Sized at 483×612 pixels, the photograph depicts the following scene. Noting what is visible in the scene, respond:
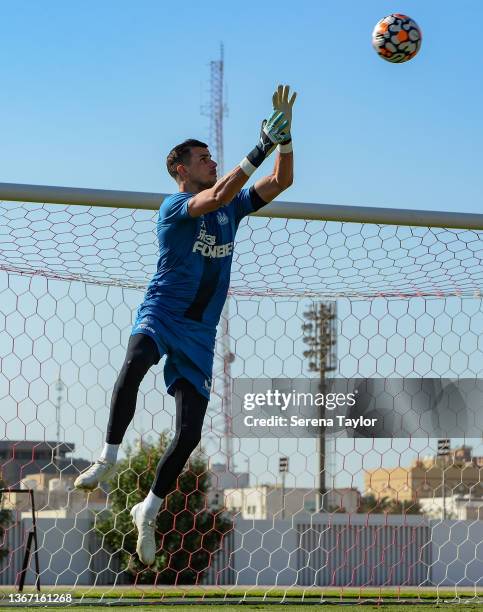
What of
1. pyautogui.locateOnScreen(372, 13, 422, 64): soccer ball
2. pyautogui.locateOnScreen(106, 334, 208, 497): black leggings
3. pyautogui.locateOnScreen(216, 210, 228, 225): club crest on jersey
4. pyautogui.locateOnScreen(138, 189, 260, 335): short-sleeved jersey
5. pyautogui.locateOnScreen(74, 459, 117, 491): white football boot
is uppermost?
pyautogui.locateOnScreen(372, 13, 422, 64): soccer ball

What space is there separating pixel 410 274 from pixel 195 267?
3.77m

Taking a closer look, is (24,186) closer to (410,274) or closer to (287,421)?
(410,274)

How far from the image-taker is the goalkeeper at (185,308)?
5762mm

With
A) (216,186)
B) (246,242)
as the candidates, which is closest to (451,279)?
(246,242)

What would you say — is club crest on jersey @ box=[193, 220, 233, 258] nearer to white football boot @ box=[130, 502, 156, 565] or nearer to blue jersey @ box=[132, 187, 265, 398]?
blue jersey @ box=[132, 187, 265, 398]

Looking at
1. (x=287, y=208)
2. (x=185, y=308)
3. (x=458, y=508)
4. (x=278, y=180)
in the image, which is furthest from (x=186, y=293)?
(x=458, y=508)

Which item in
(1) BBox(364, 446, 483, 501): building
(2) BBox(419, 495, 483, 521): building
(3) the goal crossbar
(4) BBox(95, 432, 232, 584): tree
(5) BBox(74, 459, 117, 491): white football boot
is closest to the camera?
(5) BBox(74, 459, 117, 491): white football boot

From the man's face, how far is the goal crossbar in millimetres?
1558

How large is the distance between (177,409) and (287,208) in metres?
2.54

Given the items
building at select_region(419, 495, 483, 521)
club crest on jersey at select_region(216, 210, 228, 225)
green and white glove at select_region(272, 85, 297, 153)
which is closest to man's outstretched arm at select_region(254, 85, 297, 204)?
green and white glove at select_region(272, 85, 297, 153)

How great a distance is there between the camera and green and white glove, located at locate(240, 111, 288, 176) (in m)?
5.81

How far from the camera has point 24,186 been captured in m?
7.76

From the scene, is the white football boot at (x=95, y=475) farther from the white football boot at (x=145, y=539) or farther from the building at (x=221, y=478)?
the building at (x=221, y=478)

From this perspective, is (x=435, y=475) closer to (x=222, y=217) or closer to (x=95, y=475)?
(x=222, y=217)
